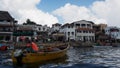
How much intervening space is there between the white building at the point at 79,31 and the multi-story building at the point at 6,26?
20.1 m

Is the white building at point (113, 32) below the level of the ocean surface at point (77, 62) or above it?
above

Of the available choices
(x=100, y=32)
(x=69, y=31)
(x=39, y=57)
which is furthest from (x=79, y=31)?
(x=39, y=57)

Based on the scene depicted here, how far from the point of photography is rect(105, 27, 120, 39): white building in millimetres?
88062

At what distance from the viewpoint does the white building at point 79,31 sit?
8075 centimetres

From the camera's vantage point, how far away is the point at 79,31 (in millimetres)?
80625

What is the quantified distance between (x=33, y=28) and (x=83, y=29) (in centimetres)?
1731

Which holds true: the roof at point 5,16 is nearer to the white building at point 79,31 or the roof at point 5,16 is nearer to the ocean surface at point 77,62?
the white building at point 79,31

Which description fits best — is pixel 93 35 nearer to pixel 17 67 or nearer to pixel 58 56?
pixel 58 56

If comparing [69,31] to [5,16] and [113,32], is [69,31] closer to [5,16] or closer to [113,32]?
[113,32]

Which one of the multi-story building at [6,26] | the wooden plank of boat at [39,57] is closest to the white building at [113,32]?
the multi-story building at [6,26]

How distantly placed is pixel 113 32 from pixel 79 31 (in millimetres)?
16644

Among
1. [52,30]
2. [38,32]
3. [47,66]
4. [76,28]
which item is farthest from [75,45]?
[47,66]

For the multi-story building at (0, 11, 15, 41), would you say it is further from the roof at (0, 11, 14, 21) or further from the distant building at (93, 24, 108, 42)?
the distant building at (93, 24, 108, 42)

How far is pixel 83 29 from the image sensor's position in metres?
80.8
